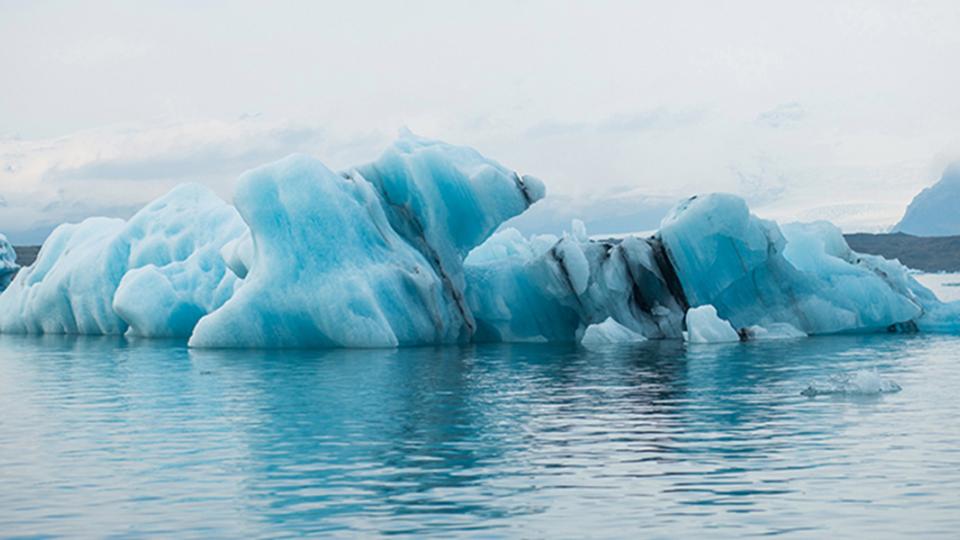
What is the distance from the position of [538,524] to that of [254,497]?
105 inches

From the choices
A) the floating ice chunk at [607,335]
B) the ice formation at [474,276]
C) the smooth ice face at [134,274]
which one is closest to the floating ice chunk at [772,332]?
the ice formation at [474,276]

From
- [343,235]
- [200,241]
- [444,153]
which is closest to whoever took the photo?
[343,235]

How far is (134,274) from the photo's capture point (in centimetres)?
3766

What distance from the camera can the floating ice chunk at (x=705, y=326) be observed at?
31.3 meters

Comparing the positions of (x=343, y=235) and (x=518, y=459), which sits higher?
(x=343, y=235)

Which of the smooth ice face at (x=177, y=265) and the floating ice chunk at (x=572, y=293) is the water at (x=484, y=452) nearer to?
the floating ice chunk at (x=572, y=293)

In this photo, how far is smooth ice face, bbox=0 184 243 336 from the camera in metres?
37.8

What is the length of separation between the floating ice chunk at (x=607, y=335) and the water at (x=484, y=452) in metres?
7.15

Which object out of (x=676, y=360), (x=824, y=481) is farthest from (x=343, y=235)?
(x=824, y=481)

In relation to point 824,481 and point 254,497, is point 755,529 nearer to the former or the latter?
point 824,481

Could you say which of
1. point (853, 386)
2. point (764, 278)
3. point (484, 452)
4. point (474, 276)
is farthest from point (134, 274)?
point (484, 452)

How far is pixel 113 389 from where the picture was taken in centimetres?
2170

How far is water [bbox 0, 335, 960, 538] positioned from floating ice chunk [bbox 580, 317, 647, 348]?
281 inches

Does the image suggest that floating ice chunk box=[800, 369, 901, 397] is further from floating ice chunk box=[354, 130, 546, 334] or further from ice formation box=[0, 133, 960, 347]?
floating ice chunk box=[354, 130, 546, 334]
